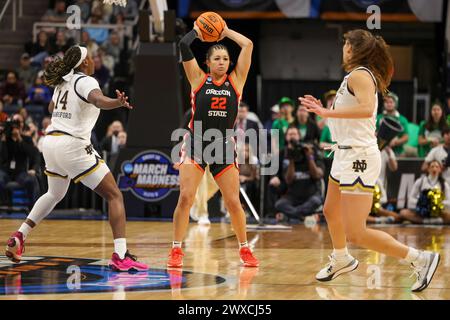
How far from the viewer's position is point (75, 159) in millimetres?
8641

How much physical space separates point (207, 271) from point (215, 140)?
1.26m

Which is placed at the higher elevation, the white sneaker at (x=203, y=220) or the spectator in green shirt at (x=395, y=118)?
the spectator in green shirt at (x=395, y=118)

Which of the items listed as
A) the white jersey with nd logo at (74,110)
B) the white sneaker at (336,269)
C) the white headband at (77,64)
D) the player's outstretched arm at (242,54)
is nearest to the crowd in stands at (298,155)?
the player's outstretched arm at (242,54)

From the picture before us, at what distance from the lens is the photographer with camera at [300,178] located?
1539 cm

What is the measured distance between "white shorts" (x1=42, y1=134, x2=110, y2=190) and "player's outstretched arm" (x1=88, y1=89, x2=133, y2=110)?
0.45 meters

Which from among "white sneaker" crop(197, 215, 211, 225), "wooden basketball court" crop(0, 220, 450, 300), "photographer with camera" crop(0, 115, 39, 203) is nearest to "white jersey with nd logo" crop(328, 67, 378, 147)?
"wooden basketball court" crop(0, 220, 450, 300)

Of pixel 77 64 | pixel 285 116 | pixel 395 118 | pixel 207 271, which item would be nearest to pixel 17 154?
pixel 285 116

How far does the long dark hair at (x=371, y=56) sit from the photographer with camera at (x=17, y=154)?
31.5 feet

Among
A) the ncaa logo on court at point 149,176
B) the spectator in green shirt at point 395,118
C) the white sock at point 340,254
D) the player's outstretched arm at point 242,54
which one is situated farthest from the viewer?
the spectator in green shirt at point 395,118

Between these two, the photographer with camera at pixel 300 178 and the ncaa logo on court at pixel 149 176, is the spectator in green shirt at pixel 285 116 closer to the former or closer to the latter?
the photographer with camera at pixel 300 178

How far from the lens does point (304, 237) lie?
12.7 metres

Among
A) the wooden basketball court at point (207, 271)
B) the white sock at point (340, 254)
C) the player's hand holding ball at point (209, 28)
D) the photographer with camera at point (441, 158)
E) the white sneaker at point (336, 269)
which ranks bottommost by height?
the wooden basketball court at point (207, 271)
